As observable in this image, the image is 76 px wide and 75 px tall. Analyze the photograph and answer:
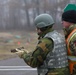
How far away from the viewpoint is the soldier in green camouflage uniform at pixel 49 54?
3256mm

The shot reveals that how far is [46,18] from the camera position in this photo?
3387mm

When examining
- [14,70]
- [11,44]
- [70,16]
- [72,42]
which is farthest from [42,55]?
[11,44]

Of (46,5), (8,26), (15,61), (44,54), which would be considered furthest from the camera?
(46,5)

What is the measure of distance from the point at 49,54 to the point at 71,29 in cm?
39

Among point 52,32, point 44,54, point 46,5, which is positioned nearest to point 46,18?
point 52,32

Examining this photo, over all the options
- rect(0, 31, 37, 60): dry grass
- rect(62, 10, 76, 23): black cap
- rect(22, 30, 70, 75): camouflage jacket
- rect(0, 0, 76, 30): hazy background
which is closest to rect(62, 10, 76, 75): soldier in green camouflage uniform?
rect(62, 10, 76, 23): black cap

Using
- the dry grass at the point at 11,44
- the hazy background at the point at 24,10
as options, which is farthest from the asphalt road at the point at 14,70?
the hazy background at the point at 24,10

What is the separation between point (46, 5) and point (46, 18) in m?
44.9

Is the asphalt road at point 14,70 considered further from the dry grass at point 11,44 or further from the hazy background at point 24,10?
the hazy background at point 24,10

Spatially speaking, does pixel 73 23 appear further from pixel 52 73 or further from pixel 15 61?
pixel 15 61

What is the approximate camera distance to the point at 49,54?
10.7 ft

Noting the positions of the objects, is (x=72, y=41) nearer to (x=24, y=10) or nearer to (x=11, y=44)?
(x=11, y=44)

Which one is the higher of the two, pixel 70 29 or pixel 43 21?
pixel 43 21

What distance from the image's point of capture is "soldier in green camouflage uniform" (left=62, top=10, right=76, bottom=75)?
3.29 metres
